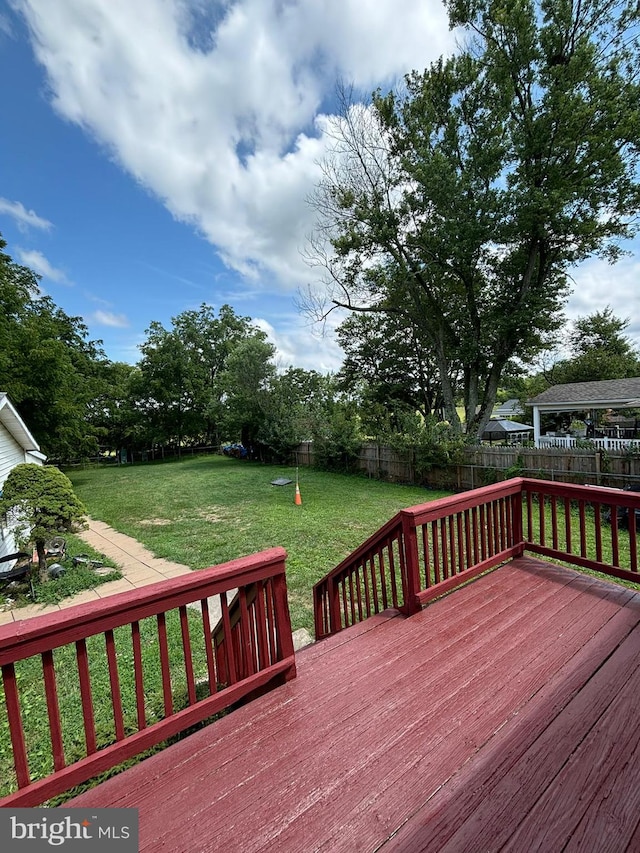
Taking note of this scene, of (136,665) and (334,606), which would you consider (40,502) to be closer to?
(334,606)

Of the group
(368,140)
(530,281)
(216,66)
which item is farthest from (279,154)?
(530,281)

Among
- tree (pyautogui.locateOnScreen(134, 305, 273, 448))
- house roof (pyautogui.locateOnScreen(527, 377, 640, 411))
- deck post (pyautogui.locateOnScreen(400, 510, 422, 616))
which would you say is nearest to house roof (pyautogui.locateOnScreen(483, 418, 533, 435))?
house roof (pyautogui.locateOnScreen(527, 377, 640, 411))

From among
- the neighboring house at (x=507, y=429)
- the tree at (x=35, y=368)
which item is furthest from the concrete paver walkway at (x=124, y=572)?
the neighboring house at (x=507, y=429)

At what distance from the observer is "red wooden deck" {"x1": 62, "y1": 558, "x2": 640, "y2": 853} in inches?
48.1

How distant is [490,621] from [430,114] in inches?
578

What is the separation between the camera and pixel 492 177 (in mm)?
10930

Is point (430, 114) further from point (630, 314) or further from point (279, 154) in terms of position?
point (630, 314)

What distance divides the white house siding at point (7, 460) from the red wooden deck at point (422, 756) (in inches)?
259

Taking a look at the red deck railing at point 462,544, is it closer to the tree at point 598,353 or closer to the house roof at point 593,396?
the house roof at point 593,396

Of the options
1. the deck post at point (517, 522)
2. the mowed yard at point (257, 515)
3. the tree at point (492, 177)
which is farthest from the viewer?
the tree at point (492, 177)

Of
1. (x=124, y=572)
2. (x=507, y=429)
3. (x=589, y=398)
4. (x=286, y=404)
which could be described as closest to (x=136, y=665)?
(x=124, y=572)

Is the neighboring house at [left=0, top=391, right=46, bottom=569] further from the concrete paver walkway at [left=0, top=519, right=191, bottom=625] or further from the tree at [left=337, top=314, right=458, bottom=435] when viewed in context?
the tree at [left=337, top=314, right=458, bottom=435]

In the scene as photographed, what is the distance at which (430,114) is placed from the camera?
11445 mm

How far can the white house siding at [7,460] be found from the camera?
20.8 feet
